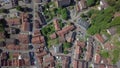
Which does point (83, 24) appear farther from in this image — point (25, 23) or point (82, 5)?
point (25, 23)

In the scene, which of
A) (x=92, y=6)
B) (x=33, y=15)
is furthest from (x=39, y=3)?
(x=92, y=6)

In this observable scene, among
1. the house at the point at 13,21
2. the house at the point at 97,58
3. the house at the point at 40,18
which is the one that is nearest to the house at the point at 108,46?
the house at the point at 97,58

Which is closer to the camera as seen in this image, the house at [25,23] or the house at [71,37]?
the house at [25,23]

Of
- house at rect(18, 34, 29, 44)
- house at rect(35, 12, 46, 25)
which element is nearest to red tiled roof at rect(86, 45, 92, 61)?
house at rect(35, 12, 46, 25)

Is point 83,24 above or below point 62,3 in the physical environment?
below

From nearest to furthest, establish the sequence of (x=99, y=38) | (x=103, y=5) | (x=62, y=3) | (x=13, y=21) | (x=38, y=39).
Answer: (x=38, y=39) → (x=13, y=21) → (x=99, y=38) → (x=62, y=3) → (x=103, y=5)

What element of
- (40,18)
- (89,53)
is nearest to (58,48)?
(89,53)

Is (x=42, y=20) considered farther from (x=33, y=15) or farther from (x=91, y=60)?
(x=91, y=60)

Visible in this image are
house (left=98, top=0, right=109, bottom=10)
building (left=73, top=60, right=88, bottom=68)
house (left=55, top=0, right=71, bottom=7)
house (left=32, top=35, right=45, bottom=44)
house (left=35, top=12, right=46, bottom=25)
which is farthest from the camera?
house (left=98, top=0, right=109, bottom=10)

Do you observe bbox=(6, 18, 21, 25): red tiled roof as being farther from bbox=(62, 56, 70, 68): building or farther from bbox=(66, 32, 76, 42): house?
bbox=(62, 56, 70, 68): building

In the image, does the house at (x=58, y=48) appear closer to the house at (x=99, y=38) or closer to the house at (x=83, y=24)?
the house at (x=83, y=24)

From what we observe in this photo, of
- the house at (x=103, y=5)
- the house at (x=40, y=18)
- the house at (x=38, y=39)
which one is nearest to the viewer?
the house at (x=38, y=39)
